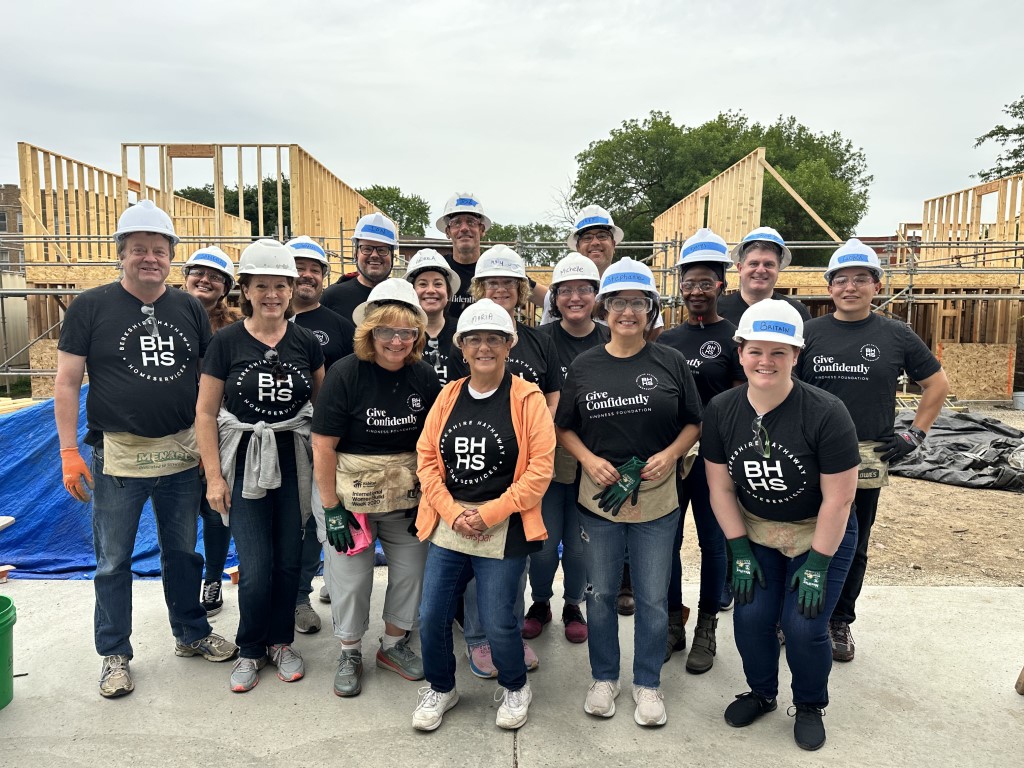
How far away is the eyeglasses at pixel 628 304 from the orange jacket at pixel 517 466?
53 cm

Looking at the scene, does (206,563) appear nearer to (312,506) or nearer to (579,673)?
(312,506)

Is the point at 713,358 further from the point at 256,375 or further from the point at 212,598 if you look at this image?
the point at 212,598

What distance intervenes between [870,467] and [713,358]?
95cm

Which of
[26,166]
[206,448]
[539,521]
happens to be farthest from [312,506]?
[26,166]

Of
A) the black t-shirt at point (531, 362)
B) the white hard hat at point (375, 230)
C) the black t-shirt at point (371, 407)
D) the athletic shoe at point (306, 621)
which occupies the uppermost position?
the white hard hat at point (375, 230)

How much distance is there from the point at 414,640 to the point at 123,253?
2538mm

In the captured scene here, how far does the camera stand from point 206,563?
4.25 meters

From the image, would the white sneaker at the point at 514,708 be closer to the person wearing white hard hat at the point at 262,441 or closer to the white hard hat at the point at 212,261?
the person wearing white hard hat at the point at 262,441

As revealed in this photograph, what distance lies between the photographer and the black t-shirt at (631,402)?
2875mm

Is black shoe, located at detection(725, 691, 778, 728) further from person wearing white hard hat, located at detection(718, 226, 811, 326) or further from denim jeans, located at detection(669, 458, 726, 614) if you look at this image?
person wearing white hard hat, located at detection(718, 226, 811, 326)

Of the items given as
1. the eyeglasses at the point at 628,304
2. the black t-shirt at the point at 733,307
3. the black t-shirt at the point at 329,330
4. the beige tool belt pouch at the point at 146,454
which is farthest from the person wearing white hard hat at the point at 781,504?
the beige tool belt pouch at the point at 146,454

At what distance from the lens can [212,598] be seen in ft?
Result: 13.6

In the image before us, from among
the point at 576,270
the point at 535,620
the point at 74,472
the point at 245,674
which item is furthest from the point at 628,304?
A: the point at 74,472

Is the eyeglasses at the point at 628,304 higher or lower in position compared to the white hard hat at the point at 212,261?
lower
